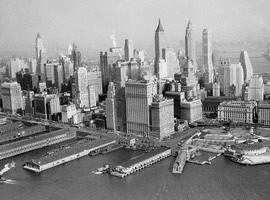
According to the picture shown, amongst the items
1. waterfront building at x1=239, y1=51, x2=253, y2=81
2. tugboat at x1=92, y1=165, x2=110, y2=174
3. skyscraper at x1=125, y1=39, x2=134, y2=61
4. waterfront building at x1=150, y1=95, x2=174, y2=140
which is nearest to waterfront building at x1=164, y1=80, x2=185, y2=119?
waterfront building at x1=150, y1=95, x2=174, y2=140

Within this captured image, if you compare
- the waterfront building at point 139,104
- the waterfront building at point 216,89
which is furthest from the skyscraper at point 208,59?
the waterfront building at point 139,104

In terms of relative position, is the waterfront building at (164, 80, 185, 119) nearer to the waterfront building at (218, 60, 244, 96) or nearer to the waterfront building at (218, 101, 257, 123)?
the waterfront building at (218, 101, 257, 123)

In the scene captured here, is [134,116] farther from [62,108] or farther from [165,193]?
[165,193]

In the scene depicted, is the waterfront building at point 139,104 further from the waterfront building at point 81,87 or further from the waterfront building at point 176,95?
the waterfront building at point 81,87

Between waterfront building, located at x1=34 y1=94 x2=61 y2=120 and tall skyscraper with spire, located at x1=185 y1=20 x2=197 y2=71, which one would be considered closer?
waterfront building, located at x1=34 y1=94 x2=61 y2=120

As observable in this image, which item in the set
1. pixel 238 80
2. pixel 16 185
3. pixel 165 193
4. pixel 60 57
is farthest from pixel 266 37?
pixel 60 57
